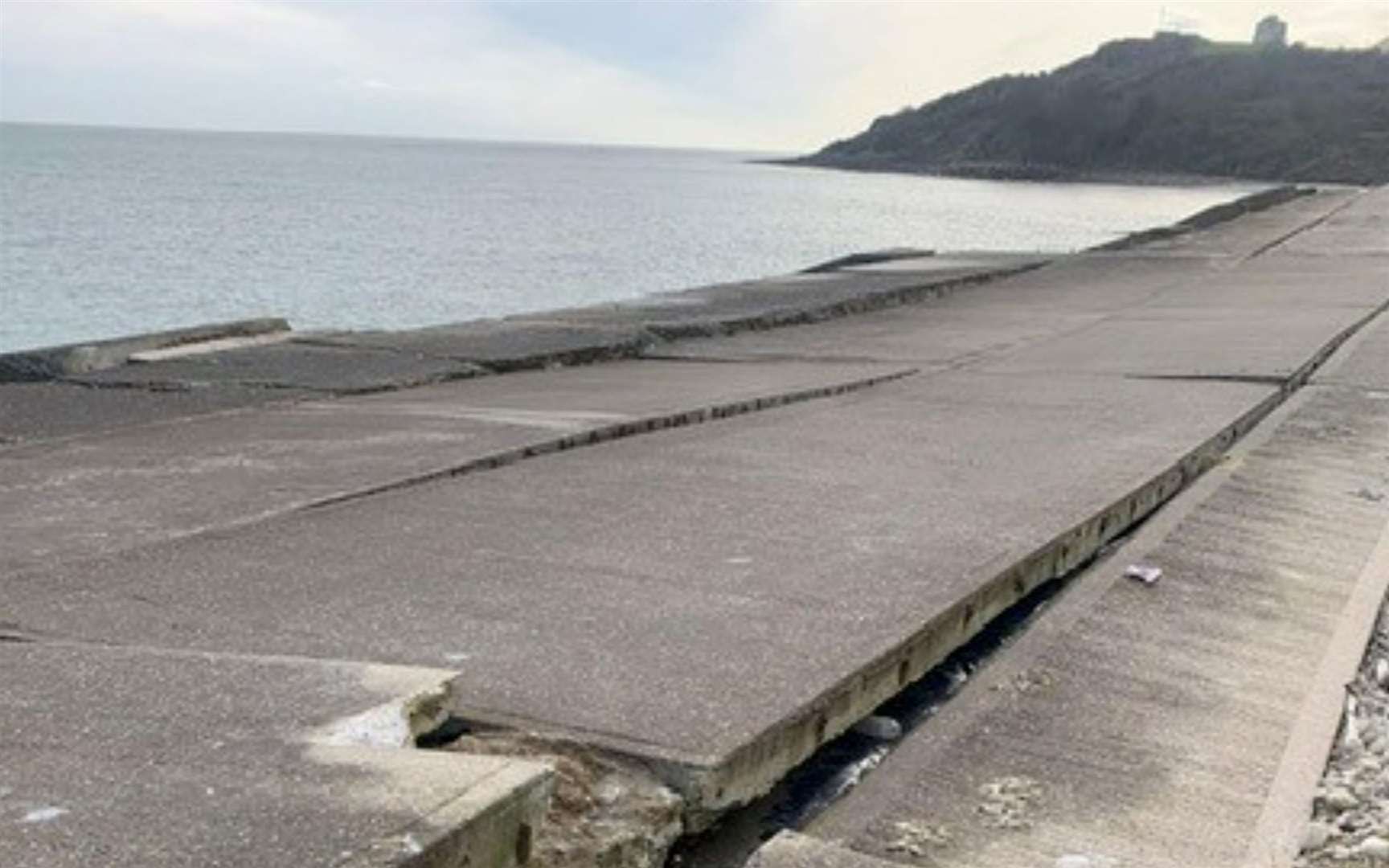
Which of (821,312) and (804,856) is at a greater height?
(821,312)

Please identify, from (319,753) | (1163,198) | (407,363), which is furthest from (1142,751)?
(1163,198)

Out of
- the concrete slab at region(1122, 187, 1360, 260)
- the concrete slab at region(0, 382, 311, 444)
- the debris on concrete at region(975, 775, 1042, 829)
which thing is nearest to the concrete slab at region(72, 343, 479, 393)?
the concrete slab at region(0, 382, 311, 444)

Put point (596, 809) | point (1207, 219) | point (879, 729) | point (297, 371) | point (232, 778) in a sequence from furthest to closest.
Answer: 1. point (1207, 219)
2. point (297, 371)
3. point (879, 729)
4. point (596, 809)
5. point (232, 778)

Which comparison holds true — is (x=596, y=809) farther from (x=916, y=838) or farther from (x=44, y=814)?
(x=44, y=814)

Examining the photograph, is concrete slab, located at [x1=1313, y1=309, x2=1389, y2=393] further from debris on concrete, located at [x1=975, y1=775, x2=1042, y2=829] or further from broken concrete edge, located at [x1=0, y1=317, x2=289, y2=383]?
broken concrete edge, located at [x1=0, y1=317, x2=289, y2=383]

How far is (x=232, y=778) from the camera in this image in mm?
2527

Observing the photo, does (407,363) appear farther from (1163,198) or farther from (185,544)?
(1163,198)

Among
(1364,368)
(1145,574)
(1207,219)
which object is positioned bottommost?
(1145,574)

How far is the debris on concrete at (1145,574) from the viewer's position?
179 inches

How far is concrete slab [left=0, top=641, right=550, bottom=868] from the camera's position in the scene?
7.51ft

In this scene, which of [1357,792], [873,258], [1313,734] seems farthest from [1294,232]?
[1357,792]

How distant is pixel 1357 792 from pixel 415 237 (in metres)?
52.3

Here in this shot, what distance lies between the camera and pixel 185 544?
172 inches

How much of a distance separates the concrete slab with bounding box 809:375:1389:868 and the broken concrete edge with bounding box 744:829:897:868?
0.42ft
